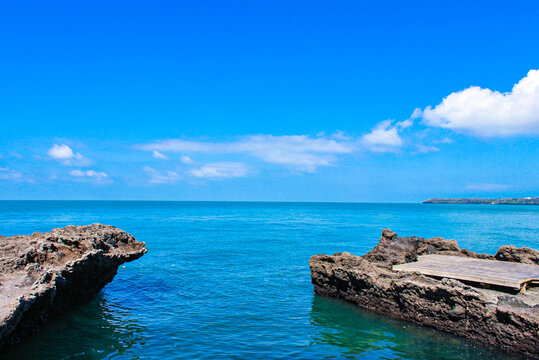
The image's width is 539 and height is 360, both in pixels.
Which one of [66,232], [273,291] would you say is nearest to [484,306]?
[273,291]

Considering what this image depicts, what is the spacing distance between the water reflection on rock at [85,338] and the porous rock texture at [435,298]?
9843 mm

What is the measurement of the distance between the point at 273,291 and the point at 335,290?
3.80 meters

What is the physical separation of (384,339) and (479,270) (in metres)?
6.07

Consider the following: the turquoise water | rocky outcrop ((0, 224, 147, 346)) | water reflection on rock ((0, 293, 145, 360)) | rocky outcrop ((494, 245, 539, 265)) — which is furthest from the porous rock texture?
rocky outcrop ((0, 224, 147, 346))

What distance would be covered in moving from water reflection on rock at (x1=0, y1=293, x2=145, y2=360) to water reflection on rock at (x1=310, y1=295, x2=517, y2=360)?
7.20 m

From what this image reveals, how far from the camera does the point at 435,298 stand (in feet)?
46.9

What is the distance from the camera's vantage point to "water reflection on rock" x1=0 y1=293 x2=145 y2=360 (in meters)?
11.7

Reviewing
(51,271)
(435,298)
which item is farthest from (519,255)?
(51,271)

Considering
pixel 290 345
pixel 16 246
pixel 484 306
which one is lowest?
pixel 290 345

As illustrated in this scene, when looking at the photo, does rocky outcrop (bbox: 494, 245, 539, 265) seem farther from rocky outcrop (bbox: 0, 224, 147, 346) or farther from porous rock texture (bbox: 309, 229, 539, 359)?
rocky outcrop (bbox: 0, 224, 147, 346)

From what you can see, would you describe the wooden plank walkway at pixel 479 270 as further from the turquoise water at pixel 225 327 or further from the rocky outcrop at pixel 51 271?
the rocky outcrop at pixel 51 271

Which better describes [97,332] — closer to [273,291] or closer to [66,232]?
[66,232]

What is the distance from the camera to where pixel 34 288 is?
11.0 m

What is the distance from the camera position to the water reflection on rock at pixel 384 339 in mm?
12172
